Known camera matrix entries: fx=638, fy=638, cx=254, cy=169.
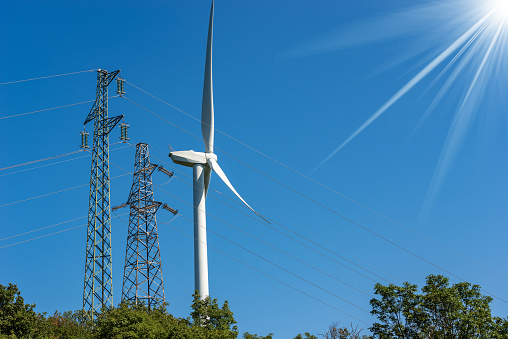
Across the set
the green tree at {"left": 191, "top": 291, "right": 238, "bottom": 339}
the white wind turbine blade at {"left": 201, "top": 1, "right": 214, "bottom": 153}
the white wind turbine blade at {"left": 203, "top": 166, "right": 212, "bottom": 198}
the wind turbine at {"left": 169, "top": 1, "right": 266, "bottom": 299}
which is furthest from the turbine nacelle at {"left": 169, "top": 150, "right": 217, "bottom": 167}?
the green tree at {"left": 191, "top": 291, "right": 238, "bottom": 339}

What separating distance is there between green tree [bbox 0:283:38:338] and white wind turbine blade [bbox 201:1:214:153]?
68.6ft

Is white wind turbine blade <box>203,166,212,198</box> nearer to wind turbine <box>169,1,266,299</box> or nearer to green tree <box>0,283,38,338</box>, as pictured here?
wind turbine <box>169,1,266,299</box>

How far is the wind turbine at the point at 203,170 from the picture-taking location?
5372 centimetres

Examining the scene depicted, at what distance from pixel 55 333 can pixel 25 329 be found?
9.84 feet

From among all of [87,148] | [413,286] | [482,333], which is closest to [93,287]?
[87,148]

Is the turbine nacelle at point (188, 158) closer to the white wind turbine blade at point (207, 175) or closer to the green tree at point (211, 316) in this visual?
the white wind turbine blade at point (207, 175)

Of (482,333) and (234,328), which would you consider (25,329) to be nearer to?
(234,328)

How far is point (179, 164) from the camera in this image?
5888cm

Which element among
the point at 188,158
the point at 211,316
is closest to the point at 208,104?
the point at 188,158

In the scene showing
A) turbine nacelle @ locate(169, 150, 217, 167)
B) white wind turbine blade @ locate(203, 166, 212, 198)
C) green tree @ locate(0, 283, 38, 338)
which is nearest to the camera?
green tree @ locate(0, 283, 38, 338)

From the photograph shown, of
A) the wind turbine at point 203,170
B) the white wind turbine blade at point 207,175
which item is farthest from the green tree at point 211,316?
the white wind turbine blade at point 207,175

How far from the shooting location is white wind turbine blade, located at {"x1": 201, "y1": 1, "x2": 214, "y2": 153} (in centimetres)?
5906

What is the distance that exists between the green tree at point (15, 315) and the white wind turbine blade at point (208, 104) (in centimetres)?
2090

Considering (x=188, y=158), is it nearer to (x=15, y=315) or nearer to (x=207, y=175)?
(x=207, y=175)
